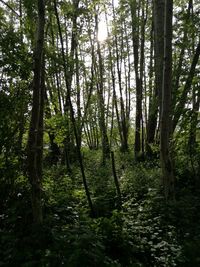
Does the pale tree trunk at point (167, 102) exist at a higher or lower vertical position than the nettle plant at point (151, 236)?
higher

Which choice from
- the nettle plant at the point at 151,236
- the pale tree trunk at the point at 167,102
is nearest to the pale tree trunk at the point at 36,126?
the nettle plant at the point at 151,236

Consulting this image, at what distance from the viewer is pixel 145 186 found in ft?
26.0

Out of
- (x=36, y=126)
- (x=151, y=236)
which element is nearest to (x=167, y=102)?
(x=151, y=236)

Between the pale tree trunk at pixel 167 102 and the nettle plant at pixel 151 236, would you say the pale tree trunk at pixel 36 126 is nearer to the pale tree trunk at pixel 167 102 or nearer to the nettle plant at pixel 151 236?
the nettle plant at pixel 151 236

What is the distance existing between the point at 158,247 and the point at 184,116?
319cm

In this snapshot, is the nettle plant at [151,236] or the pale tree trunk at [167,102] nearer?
the nettle plant at [151,236]

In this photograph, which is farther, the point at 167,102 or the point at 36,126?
the point at 167,102

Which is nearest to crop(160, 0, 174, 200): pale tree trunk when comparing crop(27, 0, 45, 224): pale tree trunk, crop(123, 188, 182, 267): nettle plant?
crop(123, 188, 182, 267): nettle plant

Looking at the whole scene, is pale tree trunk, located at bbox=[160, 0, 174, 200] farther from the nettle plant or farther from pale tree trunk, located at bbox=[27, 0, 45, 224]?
pale tree trunk, located at bbox=[27, 0, 45, 224]

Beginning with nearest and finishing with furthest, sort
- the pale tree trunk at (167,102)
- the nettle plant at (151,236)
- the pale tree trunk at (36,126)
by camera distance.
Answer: the nettle plant at (151,236) < the pale tree trunk at (36,126) < the pale tree trunk at (167,102)

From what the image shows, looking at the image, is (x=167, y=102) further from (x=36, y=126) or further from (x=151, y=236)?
(x=36, y=126)

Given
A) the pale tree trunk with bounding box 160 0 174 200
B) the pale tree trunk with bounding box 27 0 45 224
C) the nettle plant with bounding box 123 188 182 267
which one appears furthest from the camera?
the pale tree trunk with bounding box 160 0 174 200

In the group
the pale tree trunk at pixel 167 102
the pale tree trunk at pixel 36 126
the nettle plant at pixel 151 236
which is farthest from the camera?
the pale tree trunk at pixel 167 102

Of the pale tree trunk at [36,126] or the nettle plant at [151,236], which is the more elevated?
the pale tree trunk at [36,126]
